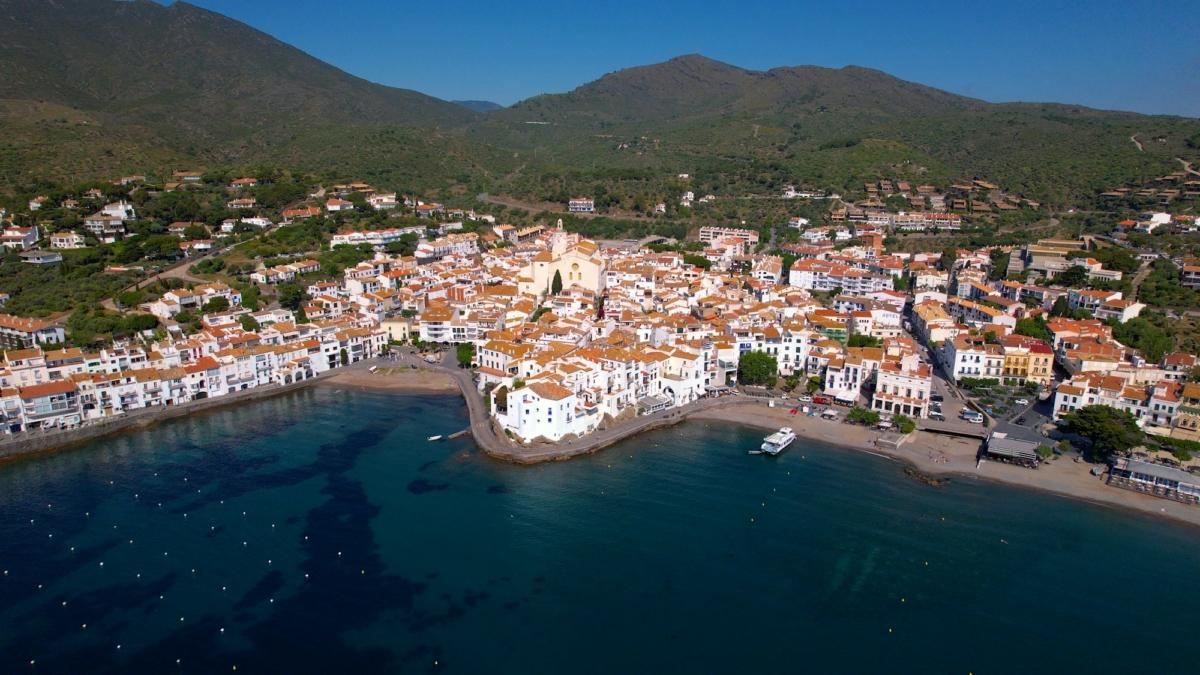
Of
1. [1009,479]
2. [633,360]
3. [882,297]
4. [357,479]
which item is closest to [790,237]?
[882,297]

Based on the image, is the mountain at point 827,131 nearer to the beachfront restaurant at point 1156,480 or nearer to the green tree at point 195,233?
the beachfront restaurant at point 1156,480

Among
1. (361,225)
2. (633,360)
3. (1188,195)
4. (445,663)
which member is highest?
(1188,195)

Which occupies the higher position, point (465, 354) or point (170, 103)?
point (170, 103)

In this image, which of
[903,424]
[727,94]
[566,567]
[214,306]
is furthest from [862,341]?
[727,94]

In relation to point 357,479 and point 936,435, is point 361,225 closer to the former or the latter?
point 357,479

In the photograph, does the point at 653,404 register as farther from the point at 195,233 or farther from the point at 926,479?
the point at 195,233
